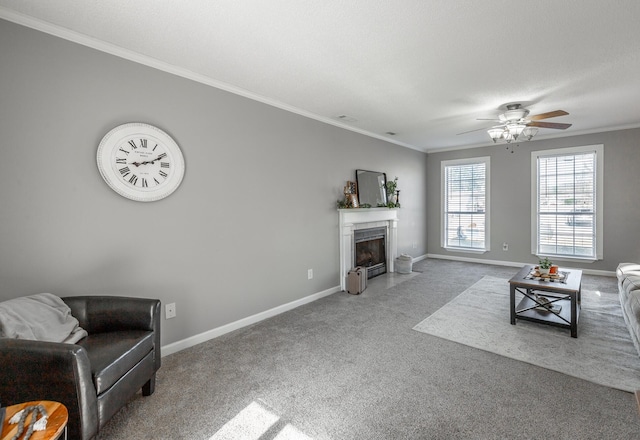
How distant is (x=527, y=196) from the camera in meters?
5.93

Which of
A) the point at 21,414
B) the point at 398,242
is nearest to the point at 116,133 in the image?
the point at 21,414

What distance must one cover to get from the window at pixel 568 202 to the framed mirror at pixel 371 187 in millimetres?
2961

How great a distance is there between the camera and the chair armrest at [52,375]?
1449 mm

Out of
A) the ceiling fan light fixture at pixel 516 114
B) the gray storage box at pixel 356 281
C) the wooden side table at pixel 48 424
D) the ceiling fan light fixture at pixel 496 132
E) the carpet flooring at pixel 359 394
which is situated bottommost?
the carpet flooring at pixel 359 394

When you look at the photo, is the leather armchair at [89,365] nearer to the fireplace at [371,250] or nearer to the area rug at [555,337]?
the area rug at [555,337]

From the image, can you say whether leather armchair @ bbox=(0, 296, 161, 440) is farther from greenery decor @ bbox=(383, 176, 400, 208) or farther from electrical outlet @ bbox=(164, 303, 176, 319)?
greenery decor @ bbox=(383, 176, 400, 208)

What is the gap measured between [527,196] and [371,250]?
331cm

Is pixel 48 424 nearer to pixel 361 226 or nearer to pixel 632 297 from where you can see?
pixel 632 297

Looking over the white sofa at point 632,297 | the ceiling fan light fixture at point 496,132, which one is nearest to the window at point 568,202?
the white sofa at point 632,297

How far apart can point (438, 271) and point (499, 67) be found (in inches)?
153

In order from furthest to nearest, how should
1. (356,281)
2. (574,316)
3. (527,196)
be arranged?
(527,196)
(356,281)
(574,316)

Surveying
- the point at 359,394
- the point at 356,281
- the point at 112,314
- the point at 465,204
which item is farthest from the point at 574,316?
the point at 465,204

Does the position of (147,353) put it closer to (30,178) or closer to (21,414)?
(21,414)

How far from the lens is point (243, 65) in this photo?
273 cm
